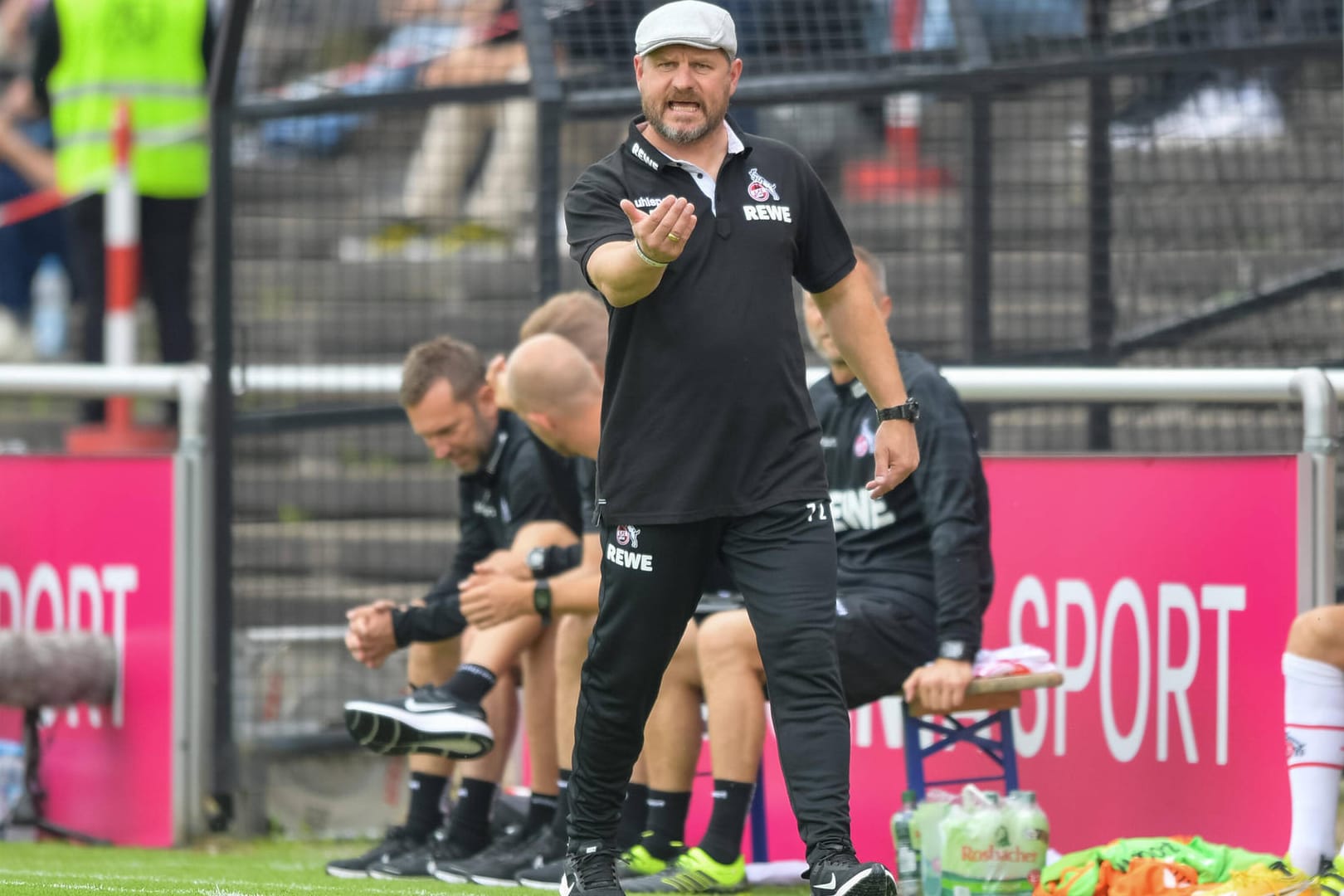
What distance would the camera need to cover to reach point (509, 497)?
6.57m

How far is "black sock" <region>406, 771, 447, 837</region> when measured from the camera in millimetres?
6680

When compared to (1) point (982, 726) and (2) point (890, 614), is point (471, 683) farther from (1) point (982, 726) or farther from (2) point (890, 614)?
(1) point (982, 726)

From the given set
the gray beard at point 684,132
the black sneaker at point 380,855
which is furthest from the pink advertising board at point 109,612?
the gray beard at point 684,132

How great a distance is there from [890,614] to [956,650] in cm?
24

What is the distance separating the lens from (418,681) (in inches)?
272

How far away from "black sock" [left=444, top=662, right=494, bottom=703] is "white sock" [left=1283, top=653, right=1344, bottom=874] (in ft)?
7.38

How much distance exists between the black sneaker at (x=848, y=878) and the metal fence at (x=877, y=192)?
284cm

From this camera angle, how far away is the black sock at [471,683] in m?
6.18

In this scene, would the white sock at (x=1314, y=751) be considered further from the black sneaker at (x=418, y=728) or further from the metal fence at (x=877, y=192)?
the black sneaker at (x=418, y=728)

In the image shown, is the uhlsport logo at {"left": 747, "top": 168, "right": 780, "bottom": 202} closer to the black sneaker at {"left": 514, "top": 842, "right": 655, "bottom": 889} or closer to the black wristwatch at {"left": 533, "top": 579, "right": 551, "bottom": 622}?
the black wristwatch at {"left": 533, "top": 579, "right": 551, "bottom": 622}

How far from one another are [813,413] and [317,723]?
3807mm

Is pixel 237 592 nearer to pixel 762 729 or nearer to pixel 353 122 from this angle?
pixel 353 122

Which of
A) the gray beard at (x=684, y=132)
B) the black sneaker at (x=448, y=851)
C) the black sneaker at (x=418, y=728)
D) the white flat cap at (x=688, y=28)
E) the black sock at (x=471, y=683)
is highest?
the white flat cap at (x=688, y=28)

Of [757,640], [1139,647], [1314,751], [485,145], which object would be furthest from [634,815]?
[485,145]
